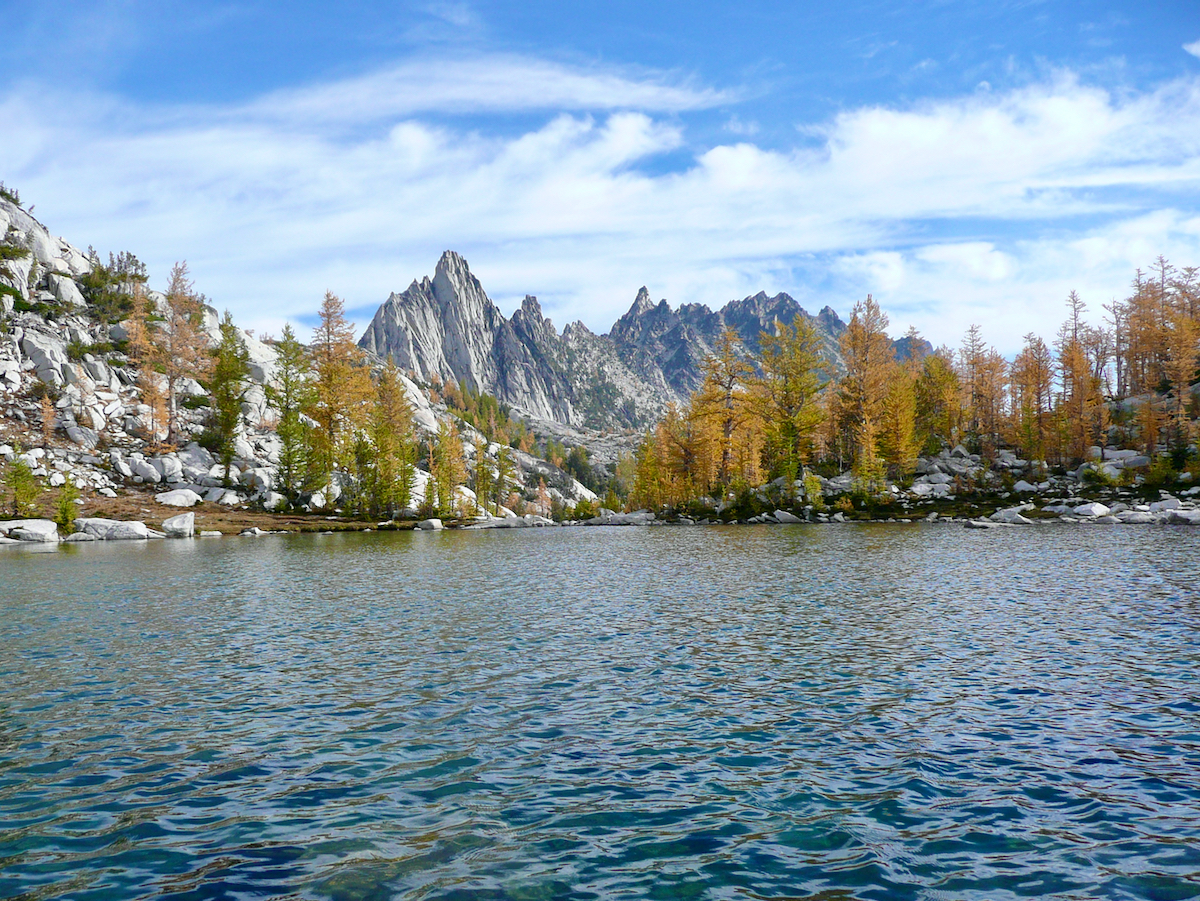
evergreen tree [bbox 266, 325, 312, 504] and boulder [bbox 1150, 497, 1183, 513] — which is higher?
evergreen tree [bbox 266, 325, 312, 504]

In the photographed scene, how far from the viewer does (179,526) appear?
7606 cm

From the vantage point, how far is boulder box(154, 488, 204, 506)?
3556 inches

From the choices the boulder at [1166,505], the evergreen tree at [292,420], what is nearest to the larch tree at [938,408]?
the boulder at [1166,505]

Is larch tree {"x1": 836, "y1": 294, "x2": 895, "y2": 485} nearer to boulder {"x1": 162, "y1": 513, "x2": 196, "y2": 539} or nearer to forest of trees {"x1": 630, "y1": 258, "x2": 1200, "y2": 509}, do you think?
forest of trees {"x1": 630, "y1": 258, "x2": 1200, "y2": 509}

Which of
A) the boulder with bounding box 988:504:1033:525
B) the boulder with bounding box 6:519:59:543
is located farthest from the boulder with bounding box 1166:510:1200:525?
the boulder with bounding box 6:519:59:543

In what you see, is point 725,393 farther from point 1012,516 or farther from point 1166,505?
point 1166,505

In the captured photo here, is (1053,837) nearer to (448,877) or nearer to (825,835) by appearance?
(825,835)

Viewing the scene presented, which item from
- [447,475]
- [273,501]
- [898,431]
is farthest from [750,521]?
[273,501]

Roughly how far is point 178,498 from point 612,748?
321 ft

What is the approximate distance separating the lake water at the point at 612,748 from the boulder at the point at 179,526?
5550 centimetres

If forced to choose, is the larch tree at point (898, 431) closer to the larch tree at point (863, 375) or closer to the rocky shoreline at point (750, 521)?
the larch tree at point (863, 375)

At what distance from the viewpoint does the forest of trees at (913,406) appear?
286 feet

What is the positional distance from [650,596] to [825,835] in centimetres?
1982

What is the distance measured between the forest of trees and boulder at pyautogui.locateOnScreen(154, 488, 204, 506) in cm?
6744
